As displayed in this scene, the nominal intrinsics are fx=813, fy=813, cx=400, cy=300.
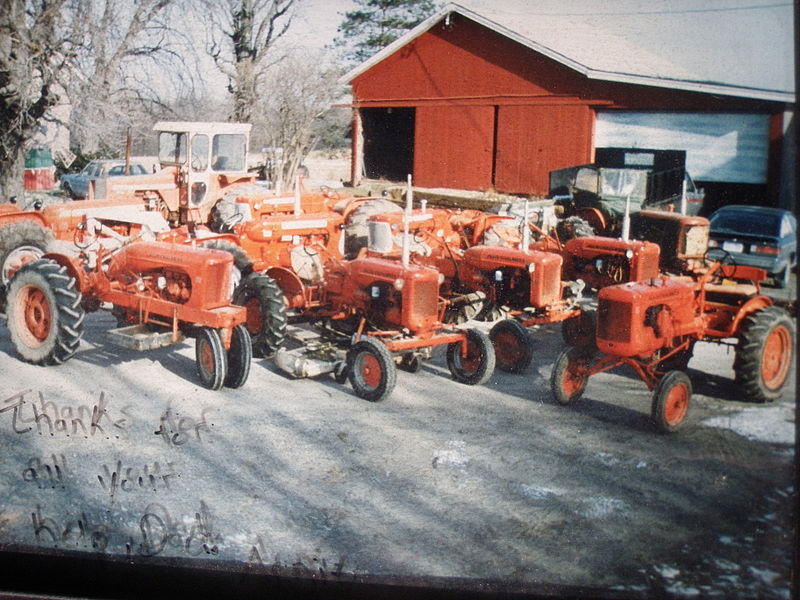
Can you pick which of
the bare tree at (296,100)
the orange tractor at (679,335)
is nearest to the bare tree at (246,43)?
the bare tree at (296,100)

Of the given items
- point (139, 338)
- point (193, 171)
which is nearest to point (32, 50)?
point (139, 338)

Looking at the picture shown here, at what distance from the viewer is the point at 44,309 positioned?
4820 millimetres

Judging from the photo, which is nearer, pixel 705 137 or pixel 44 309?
pixel 705 137

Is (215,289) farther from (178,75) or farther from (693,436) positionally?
(693,436)

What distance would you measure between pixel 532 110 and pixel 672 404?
132cm

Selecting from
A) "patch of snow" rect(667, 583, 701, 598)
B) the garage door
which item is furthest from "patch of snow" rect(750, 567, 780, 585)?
the garage door

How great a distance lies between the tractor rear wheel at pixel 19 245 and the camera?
5.02m

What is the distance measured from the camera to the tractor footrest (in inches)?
184

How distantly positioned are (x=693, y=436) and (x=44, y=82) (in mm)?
3073

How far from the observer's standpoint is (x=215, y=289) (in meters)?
5.01

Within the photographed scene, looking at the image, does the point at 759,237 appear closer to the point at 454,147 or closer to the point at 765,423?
the point at 765,423

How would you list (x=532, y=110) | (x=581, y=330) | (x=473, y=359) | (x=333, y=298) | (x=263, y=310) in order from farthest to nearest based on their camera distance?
1. (x=333, y=298)
2. (x=263, y=310)
3. (x=473, y=359)
4. (x=581, y=330)
5. (x=532, y=110)

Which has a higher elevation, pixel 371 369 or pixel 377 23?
pixel 377 23

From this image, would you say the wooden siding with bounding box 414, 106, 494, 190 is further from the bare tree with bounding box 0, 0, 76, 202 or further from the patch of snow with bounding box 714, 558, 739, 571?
the patch of snow with bounding box 714, 558, 739, 571
